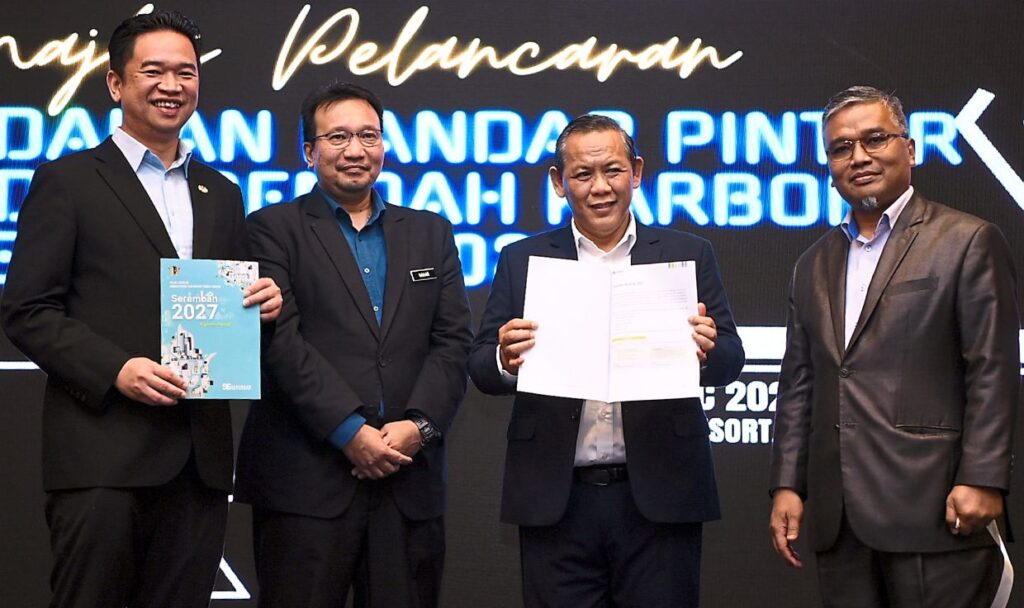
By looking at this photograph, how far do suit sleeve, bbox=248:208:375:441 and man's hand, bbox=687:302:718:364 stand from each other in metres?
0.93

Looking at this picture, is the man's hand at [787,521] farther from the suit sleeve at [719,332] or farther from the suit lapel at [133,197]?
the suit lapel at [133,197]

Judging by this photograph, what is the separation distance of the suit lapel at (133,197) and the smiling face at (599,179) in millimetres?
1072

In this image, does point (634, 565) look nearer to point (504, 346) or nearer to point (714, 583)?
point (504, 346)

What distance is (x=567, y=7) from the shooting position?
5.11m

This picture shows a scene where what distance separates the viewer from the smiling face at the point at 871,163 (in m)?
2.96

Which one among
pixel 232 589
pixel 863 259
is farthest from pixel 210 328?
pixel 232 589

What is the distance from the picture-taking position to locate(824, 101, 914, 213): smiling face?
9.70ft

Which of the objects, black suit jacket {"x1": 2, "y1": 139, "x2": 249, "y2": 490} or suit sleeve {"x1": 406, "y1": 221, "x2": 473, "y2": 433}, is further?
suit sleeve {"x1": 406, "y1": 221, "x2": 473, "y2": 433}

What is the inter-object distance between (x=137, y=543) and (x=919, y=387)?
1.99m

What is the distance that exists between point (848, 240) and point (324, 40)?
2.87m

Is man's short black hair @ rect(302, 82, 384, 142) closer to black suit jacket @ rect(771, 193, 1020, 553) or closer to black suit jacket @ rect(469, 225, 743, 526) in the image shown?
black suit jacket @ rect(469, 225, 743, 526)

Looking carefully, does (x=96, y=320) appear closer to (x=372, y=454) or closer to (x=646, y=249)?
(x=372, y=454)

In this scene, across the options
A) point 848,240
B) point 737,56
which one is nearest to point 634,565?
point 848,240

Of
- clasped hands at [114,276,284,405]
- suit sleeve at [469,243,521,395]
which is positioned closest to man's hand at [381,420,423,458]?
suit sleeve at [469,243,521,395]
